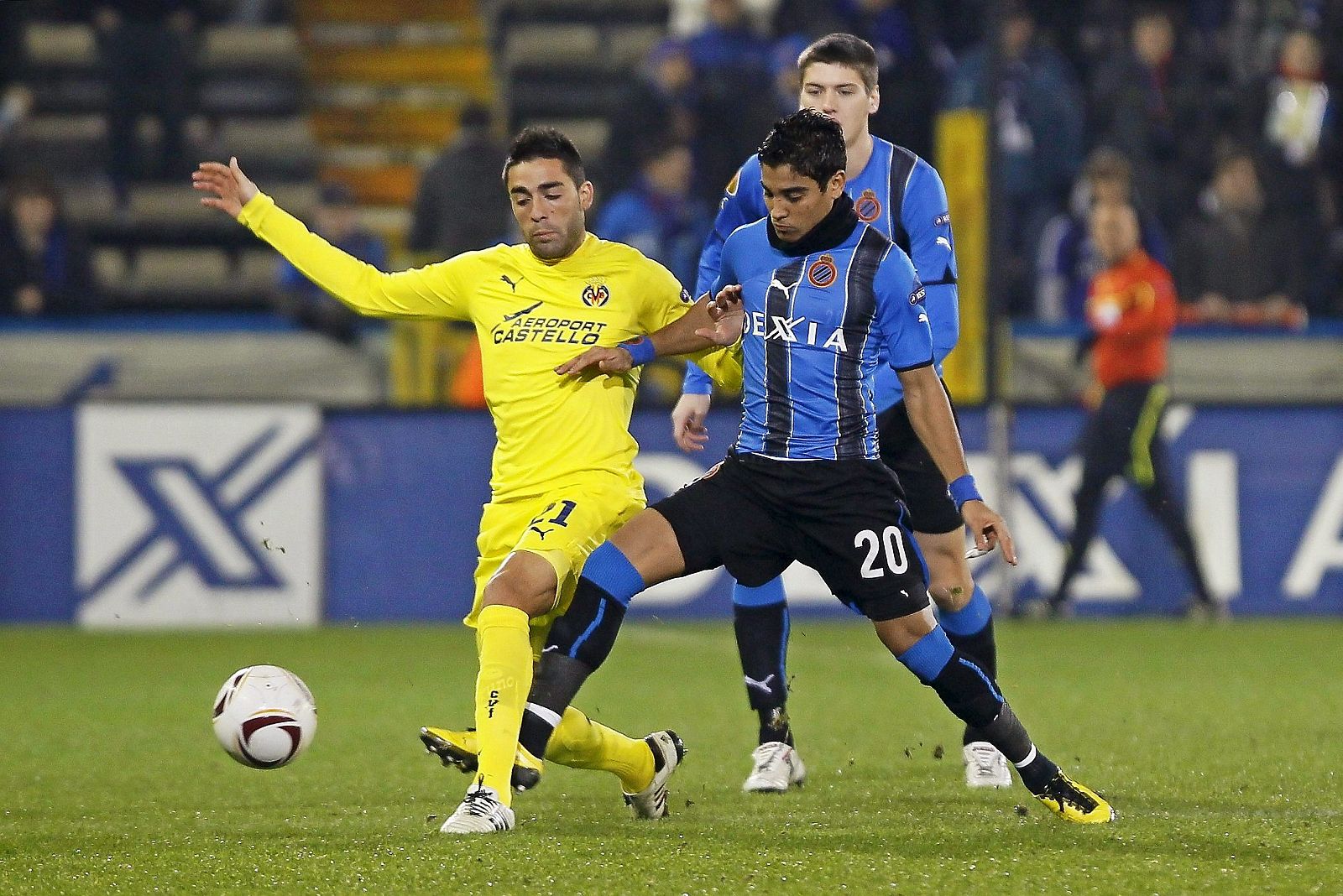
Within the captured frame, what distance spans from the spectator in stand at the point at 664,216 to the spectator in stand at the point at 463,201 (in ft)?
2.47

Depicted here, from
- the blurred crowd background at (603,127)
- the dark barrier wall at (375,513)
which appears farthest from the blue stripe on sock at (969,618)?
the blurred crowd background at (603,127)

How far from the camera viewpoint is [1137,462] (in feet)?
36.6

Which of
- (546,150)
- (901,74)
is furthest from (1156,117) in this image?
(546,150)

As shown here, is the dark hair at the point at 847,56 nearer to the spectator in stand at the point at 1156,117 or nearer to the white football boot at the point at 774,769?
the white football boot at the point at 774,769

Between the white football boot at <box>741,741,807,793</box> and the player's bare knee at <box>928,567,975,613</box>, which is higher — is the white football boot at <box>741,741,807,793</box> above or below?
below

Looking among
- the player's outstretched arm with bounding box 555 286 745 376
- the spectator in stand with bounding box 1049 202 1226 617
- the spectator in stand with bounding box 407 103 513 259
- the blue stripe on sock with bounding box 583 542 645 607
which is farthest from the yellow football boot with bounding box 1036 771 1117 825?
the spectator in stand with bounding box 407 103 513 259

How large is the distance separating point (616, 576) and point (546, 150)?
1.12m

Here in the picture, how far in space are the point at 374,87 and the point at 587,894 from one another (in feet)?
47.7

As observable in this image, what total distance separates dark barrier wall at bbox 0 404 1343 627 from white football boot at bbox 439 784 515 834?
6.24 m

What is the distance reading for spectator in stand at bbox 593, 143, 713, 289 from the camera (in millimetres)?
12500

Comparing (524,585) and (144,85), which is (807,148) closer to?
(524,585)

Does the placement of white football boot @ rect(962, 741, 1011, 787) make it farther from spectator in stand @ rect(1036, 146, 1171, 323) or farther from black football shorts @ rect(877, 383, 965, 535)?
spectator in stand @ rect(1036, 146, 1171, 323)

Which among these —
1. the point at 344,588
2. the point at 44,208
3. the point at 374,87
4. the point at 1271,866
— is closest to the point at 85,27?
the point at 374,87

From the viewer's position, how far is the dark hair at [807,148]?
503cm
